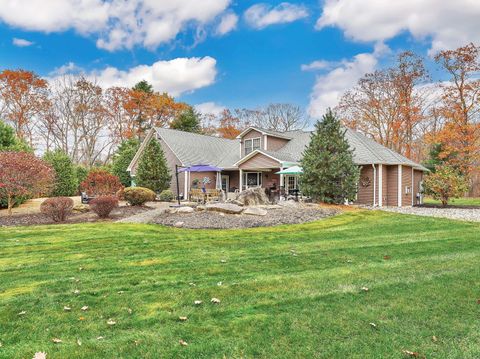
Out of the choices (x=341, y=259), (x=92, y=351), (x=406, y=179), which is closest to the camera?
(x=92, y=351)

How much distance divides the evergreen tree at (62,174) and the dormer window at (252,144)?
13.3 m

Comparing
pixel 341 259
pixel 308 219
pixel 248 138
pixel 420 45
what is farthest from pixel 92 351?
pixel 420 45

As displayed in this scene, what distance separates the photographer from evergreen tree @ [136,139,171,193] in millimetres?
21141

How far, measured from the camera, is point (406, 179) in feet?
61.9

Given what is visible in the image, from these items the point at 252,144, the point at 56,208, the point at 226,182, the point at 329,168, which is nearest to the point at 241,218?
the point at 329,168

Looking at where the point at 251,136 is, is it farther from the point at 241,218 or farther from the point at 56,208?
the point at 56,208

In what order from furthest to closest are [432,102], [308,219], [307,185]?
[432,102], [307,185], [308,219]

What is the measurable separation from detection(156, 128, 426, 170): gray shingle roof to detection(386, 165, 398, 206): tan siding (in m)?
0.64

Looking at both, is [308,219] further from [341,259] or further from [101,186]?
[101,186]

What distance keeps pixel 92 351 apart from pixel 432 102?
32712 mm

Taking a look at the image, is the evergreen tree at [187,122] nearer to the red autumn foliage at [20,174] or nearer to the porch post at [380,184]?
the porch post at [380,184]

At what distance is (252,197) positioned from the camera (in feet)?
47.5

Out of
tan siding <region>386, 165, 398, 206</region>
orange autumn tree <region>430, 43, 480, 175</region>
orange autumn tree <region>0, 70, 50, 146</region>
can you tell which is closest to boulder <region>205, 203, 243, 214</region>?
tan siding <region>386, 165, 398, 206</region>

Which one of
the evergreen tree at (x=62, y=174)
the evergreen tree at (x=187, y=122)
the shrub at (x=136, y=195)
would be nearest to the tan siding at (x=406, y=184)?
the shrub at (x=136, y=195)
